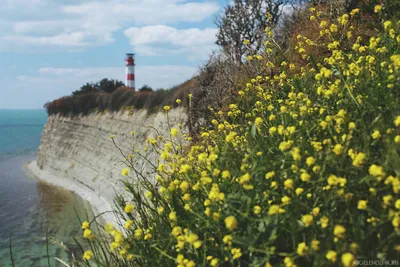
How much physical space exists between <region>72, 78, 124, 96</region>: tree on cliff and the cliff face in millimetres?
2898

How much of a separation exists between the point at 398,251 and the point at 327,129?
112cm

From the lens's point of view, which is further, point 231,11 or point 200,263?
point 231,11

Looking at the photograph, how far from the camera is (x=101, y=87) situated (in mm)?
34281

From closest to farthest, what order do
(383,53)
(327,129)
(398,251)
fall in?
(398,251)
(327,129)
(383,53)

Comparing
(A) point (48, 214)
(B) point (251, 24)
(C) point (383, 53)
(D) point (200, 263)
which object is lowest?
(A) point (48, 214)

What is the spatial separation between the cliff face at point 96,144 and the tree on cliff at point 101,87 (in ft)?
9.51

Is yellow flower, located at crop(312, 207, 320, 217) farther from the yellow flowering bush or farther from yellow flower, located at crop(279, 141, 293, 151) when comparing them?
yellow flower, located at crop(279, 141, 293, 151)

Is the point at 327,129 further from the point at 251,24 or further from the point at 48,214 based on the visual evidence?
the point at 48,214

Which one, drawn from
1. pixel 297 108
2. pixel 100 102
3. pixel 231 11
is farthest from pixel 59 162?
pixel 297 108

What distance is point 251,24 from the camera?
19172mm

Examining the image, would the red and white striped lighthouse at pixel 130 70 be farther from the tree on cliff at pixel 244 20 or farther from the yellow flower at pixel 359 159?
the yellow flower at pixel 359 159

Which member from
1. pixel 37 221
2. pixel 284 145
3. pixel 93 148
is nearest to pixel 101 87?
pixel 93 148

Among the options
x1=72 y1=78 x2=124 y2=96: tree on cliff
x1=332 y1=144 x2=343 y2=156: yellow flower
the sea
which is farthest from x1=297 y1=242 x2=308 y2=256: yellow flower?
x1=72 y1=78 x2=124 y2=96: tree on cliff

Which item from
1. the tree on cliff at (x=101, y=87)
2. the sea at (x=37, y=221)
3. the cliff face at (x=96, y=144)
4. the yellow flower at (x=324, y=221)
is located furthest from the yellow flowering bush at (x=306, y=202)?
the tree on cliff at (x=101, y=87)
